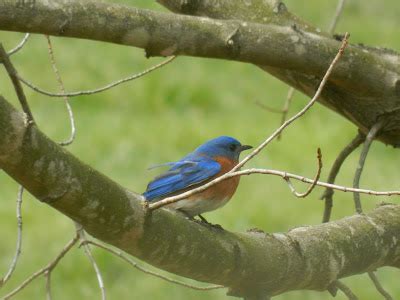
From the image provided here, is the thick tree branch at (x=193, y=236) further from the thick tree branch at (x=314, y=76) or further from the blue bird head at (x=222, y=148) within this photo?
the blue bird head at (x=222, y=148)

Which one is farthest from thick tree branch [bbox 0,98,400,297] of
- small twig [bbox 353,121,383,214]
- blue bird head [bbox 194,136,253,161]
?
blue bird head [bbox 194,136,253,161]

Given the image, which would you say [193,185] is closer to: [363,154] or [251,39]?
[363,154]

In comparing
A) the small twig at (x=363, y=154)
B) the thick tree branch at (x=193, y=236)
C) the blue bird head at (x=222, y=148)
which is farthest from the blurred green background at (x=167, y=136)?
the thick tree branch at (x=193, y=236)

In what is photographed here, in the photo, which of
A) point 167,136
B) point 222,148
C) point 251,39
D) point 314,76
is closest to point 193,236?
point 251,39

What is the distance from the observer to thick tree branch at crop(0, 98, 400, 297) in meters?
2.47

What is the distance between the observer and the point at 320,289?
3682 mm

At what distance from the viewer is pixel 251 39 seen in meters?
3.53

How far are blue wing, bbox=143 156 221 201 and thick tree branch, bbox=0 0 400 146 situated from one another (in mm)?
599

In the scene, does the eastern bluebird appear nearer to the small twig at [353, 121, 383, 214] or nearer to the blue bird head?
the blue bird head

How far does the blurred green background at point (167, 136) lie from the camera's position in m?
7.23

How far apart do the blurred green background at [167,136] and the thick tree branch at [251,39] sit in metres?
2.99

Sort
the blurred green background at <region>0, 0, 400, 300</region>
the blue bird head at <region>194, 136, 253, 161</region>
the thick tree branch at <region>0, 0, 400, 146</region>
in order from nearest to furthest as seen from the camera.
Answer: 1. the thick tree branch at <region>0, 0, 400, 146</region>
2. the blue bird head at <region>194, 136, 253, 161</region>
3. the blurred green background at <region>0, 0, 400, 300</region>

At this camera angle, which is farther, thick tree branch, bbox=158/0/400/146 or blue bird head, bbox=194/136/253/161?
blue bird head, bbox=194/136/253/161

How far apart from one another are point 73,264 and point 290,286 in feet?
13.2
